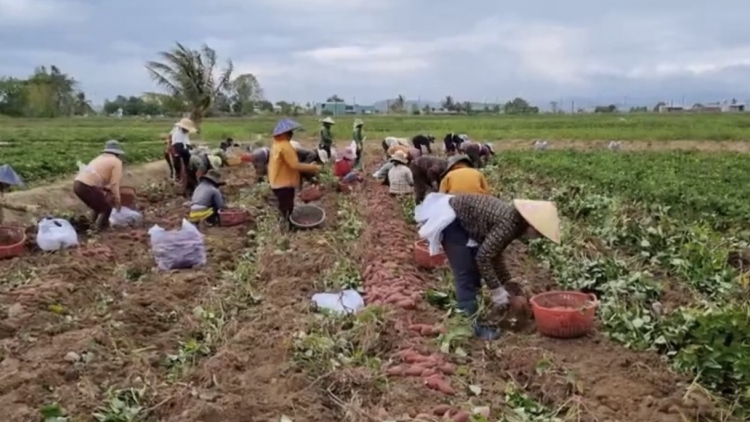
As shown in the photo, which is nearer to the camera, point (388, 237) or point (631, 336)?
point (631, 336)

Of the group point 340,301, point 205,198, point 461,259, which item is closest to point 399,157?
point 205,198

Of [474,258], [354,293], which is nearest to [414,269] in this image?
[354,293]

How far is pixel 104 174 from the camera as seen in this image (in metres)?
9.09

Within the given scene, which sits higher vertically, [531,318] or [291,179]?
[291,179]

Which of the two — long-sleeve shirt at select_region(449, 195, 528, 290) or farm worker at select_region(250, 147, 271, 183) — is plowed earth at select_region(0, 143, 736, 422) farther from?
farm worker at select_region(250, 147, 271, 183)

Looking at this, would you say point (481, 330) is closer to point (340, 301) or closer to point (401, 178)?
point (340, 301)

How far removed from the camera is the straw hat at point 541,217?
4.65 meters

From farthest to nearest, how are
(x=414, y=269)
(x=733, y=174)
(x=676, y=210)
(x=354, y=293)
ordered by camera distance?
(x=733, y=174) < (x=676, y=210) < (x=414, y=269) < (x=354, y=293)

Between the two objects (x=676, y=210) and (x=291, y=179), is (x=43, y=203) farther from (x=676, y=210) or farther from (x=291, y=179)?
(x=676, y=210)

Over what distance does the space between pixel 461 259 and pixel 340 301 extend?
3.15 ft

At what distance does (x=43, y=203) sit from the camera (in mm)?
12062

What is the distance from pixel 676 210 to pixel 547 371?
6342 mm

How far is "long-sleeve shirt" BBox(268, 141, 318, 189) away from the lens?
849cm

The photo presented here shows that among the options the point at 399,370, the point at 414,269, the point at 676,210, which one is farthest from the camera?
the point at 676,210
